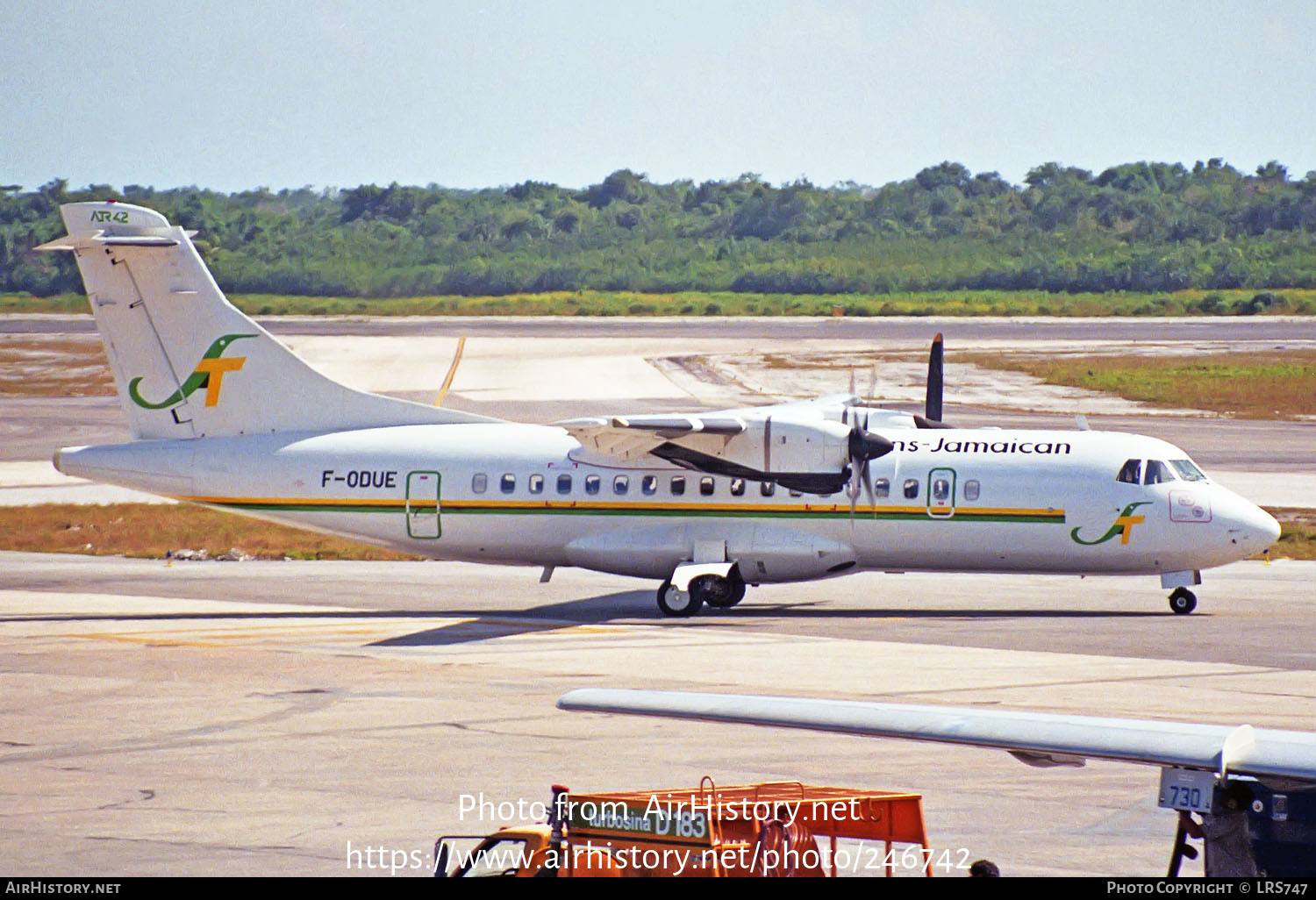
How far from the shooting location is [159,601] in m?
28.7

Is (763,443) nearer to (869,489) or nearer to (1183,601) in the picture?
(869,489)

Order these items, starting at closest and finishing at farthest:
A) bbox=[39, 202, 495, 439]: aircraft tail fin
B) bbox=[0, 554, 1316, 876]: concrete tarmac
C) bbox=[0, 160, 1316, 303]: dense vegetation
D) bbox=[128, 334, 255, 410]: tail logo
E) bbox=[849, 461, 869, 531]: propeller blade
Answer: bbox=[0, 554, 1316, 876]: concrete tarmac, bbox=[849, 461, 869, 531]: propeller blade, bbox=[39, 202, 495, 439]: aircraft tail fin, bbox=[128, 334, 255, 410]: tail logo, bbox=[0, 160, 1316, 303]: dense vegetation

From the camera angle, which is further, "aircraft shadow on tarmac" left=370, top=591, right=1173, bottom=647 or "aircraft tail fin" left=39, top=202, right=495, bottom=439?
"aircraft tail fin" left=39, top=202, right=495, bottom=439

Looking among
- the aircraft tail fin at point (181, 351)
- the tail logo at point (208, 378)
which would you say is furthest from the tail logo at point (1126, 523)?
the tail logo at point (208, 378)

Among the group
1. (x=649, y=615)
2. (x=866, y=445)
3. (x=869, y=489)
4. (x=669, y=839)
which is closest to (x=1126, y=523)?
(x=869, y=489)

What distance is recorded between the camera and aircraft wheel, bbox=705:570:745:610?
26.9m

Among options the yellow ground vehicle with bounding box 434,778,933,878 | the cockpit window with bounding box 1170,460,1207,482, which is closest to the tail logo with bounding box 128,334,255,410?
the cockpit window with bounding box 1170,460,1207,482

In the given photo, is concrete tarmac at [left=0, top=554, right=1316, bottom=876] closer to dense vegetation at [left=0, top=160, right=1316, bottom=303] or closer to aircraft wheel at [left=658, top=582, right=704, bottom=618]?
aircraft wheel at [left=658, top=582, right=704, bottom=618]

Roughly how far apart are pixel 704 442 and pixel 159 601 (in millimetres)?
10585

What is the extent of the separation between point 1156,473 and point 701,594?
8.02 metres

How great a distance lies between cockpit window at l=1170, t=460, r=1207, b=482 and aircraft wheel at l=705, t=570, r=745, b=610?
7.73 m

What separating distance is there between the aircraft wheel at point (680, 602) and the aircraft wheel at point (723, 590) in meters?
0.16
